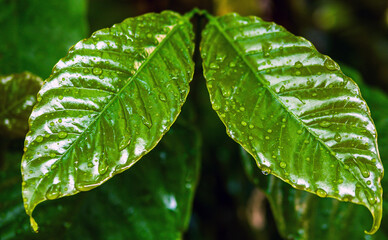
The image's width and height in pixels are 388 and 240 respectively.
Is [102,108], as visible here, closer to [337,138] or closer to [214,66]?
[214,66]

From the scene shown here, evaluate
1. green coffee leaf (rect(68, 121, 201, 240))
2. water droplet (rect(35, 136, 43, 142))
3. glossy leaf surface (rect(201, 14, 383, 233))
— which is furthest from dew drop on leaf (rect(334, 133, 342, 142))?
water droplet (rect(35, 136, 43, 142))

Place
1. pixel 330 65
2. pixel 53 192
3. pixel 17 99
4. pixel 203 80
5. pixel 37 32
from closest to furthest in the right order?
pixel 53 192, pixel 330 65, pixel 17 99, pixel 37 32, pixel 203 80

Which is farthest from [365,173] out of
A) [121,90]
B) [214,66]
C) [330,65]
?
[121,90]

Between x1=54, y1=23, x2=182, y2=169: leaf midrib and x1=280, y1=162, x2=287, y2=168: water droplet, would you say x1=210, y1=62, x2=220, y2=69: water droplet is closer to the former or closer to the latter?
Result: x1=54, y1=23, x2=182, y2=169: leaf midrib

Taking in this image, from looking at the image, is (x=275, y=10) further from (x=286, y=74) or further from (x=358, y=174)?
(x=358, y=174)

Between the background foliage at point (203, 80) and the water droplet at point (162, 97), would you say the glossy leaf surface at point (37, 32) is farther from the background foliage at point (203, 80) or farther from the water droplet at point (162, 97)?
the water droplet at point (162, 97)

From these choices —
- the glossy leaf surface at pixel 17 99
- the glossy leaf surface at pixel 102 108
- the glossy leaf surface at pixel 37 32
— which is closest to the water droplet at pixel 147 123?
the glossy leaf surface at pixel 102 108

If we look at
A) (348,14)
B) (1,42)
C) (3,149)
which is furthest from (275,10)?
(3,149)
